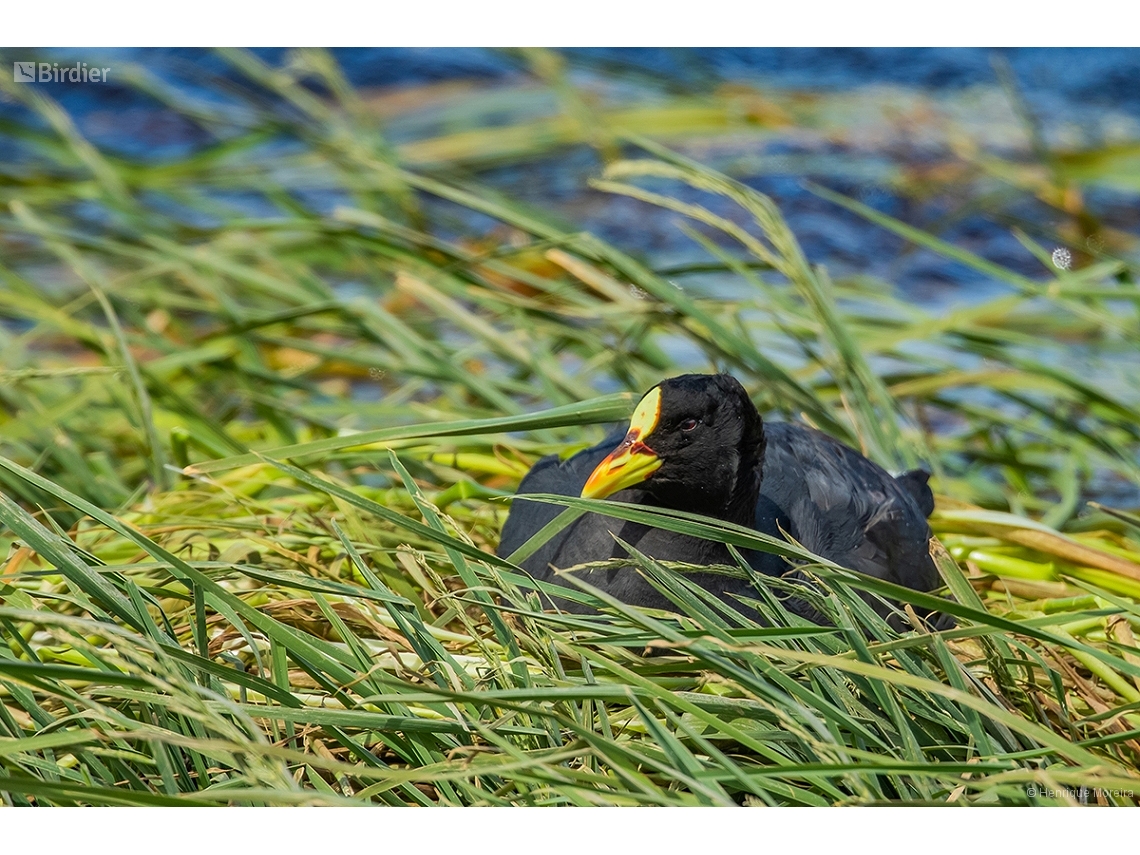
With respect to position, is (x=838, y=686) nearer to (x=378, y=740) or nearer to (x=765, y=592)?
(x=765, y=592)

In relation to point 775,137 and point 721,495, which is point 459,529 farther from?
point 775,137

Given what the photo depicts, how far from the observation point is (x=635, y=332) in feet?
12.0

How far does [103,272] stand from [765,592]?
4.51 metres

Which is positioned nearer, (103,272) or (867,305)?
(867,305)

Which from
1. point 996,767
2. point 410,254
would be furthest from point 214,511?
point 996,767

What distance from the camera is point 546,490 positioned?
8.99 feet

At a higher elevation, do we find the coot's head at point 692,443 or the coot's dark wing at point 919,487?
the coot's head at point 692,443

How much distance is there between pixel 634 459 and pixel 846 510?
595mm

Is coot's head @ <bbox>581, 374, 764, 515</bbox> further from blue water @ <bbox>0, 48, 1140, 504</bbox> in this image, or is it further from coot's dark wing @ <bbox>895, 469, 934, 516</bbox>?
blue water @ <bbox>0, 48, 1140, 504</bbox>

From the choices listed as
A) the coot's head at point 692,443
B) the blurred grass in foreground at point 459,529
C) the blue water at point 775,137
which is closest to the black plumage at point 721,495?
the coot's head at point 692,443

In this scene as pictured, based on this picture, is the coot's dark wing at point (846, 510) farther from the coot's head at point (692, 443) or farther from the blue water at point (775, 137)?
the blue water at point (775, 137)

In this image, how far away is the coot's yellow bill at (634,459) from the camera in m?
2.39

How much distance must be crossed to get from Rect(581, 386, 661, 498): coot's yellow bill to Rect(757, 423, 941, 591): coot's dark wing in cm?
38

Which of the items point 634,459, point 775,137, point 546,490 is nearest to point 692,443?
point 634,459
